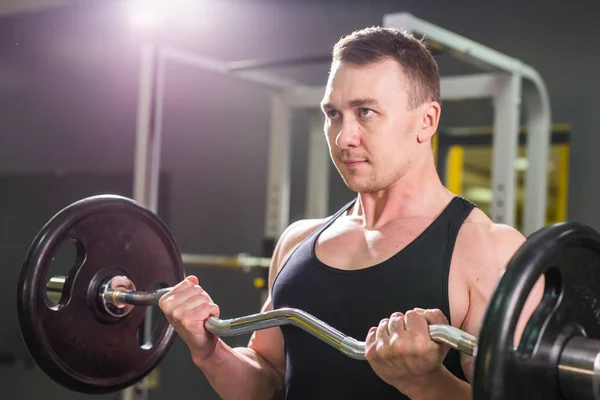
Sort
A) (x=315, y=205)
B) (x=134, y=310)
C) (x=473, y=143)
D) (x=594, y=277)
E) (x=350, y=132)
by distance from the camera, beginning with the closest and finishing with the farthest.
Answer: (x=594, y=277)
(x=350, y=132)
(x=134, y=310)
(x=315, y=205)
(x=473, y=143)

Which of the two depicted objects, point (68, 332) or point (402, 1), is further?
point (402, 1)

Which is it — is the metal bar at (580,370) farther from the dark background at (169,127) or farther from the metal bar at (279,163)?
the dark background at (169,127)

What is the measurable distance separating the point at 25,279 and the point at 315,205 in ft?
7.91

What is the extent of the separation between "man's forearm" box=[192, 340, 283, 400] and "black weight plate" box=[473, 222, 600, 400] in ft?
2.44

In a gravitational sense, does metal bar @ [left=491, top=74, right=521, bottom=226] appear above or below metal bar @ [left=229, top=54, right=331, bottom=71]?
below

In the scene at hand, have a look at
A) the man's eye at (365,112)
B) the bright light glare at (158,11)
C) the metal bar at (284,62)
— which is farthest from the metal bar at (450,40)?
the bright light glare at (158,11)

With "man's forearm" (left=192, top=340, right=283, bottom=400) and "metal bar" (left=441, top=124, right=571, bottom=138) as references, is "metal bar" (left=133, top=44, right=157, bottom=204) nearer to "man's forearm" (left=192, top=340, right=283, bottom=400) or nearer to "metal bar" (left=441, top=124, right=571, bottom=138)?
"man's forearm" (left=192, top=340, right=283, bottom=400)

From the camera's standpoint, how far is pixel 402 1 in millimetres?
4371

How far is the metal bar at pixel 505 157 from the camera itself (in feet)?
9.73

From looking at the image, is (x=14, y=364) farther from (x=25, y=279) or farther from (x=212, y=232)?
(x=25, y=279)

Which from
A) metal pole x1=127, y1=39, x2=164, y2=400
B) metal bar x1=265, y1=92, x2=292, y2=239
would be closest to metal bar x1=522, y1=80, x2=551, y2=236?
metal bar x1=265, y1=92, x2=292, y2=239

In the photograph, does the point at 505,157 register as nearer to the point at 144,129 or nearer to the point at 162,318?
the point at 144,129

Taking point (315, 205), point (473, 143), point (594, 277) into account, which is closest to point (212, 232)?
point (315, 205)

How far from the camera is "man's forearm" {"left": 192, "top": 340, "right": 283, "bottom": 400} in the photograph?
5.22ft
